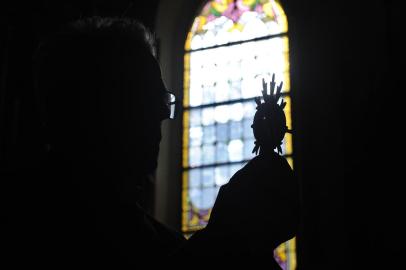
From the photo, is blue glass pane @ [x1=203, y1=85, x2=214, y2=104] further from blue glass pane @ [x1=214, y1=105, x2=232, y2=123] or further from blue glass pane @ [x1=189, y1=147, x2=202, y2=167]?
blue glass pane @ [x1=189, y1=147, x2=202, y2=167]

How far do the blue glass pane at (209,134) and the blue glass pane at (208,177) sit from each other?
255 millimetres

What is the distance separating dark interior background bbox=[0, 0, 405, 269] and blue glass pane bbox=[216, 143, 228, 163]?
73 centimetres

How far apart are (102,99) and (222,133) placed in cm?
514

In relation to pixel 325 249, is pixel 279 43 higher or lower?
higher

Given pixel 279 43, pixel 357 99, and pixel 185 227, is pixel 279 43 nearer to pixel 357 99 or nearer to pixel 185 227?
pixel 357 99

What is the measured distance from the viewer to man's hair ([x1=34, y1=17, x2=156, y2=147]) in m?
1.77

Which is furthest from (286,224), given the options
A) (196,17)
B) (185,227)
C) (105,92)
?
(196,17)

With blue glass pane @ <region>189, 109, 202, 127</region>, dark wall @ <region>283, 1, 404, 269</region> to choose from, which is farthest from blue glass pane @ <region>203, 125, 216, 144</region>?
dark wall @ <region>283, 1, 404, 269</region>

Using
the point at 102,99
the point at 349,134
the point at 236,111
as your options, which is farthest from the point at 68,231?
the point at 236,111

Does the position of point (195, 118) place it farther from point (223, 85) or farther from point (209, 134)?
point (223, 85)

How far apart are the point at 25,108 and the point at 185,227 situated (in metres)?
1.62

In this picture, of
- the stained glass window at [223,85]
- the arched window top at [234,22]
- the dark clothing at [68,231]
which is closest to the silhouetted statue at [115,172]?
the dark clothing at [68,231]

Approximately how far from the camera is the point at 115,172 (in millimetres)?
1740

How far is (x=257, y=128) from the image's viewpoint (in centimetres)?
180
